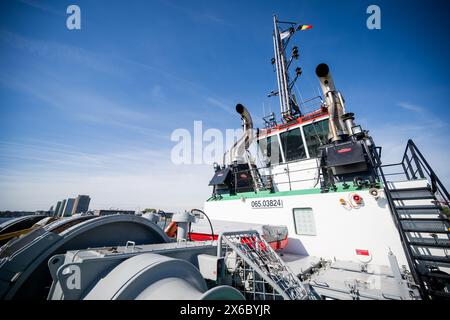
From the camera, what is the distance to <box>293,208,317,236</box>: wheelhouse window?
6586 mm

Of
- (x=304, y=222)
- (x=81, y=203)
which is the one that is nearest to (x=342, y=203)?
(x=304, y=222)

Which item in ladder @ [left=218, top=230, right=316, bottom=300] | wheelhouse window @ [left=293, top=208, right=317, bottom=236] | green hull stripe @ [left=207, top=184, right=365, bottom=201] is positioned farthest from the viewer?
wheelhouse window @ [left=293, top=208, right=317, bottom=236]

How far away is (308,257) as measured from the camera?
624cm

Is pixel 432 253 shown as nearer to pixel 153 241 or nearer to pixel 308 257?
pixel 308 257

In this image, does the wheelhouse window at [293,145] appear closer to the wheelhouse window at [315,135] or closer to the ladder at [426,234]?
the wheelhouse window at [315,135]

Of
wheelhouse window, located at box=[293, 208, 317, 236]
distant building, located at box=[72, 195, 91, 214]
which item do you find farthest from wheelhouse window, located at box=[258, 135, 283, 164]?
distant building, located at box=[72, 195, 91, 214]

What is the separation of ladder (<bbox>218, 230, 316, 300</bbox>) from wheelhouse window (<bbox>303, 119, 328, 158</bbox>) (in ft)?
20.9

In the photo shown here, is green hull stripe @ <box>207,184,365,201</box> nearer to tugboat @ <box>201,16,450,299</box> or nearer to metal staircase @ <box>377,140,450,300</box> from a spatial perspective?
tugboat @ <box>201,16,450,299</box>

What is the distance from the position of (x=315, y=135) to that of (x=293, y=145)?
1165mm

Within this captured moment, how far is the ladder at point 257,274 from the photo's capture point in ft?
9.61

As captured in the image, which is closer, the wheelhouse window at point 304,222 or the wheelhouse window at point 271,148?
the wheelhouse window at point 304,222

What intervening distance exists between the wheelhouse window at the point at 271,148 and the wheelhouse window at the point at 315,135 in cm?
159

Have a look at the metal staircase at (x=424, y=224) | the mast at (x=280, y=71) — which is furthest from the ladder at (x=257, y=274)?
the mast at (x=280, y=71)

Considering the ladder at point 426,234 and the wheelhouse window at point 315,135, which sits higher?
the wheelhouse window at point 315,135
